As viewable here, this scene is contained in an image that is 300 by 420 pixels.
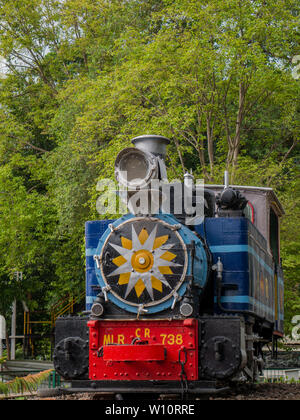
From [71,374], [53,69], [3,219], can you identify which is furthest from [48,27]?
[71,374]

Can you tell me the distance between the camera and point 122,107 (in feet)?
67.1

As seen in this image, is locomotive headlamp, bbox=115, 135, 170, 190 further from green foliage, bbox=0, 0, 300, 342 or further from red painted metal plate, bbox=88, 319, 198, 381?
green foliage, bbox=0, 0, 300, 342

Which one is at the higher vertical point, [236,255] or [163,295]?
[236,255]

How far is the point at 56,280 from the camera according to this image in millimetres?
26125

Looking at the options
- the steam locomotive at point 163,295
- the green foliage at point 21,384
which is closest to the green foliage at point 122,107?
the green foliage at point 21,384

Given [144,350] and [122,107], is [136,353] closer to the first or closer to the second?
[144,350]

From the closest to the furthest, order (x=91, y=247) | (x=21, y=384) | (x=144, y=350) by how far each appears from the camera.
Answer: (x=144, y=350), (x=91, y=247), (x=21, y=384)

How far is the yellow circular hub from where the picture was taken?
829 cm

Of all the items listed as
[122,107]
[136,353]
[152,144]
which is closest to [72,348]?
[136,353]

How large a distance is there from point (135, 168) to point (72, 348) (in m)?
2.33

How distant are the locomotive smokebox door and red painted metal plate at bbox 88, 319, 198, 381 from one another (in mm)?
174

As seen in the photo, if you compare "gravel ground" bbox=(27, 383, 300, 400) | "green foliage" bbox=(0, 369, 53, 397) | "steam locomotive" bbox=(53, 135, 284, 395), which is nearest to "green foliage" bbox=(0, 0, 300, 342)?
"gravel ground" bbox=(27, 383, 300, 400)

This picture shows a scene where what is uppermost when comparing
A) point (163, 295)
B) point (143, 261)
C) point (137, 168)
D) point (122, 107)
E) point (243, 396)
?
point (122, 107)

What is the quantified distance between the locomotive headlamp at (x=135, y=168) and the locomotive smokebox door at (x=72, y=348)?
1.80 metres
